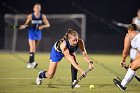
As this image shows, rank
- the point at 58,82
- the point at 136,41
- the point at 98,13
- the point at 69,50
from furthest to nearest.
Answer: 1. the point at 98,13
2. the point at 58,82
3. the point at 69,50
4. the point at 136,41

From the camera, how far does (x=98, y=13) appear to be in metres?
28.8

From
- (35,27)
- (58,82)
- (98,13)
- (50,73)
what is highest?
(50,73)

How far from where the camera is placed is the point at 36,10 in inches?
655

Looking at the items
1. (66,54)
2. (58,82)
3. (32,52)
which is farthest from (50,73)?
(32,52)

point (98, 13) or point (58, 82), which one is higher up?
point (58, 82)

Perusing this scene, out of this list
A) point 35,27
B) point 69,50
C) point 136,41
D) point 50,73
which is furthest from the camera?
point 35,27

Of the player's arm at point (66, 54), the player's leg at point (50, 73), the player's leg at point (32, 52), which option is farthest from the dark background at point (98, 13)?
the player's arm at point (66, 54)

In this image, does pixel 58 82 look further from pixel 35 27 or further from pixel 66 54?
pixel 35 27

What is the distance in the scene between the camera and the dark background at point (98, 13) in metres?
28.5

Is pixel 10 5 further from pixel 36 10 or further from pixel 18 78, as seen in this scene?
pixel 18 78

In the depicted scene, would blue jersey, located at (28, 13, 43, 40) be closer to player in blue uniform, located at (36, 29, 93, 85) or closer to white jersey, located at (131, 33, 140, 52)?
player in blue uniform, located at (36, 29, 93, 85)

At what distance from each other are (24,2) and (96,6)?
4061mm

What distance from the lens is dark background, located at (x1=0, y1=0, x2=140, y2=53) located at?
1120 inches

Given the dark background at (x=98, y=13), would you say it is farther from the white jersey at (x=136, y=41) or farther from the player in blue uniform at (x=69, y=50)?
the white jersey at (x=136, y=41)
